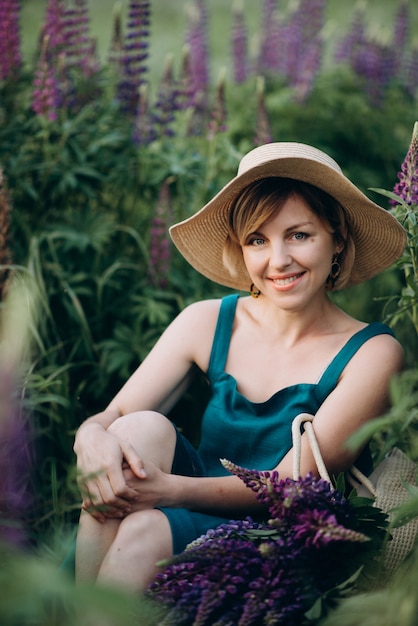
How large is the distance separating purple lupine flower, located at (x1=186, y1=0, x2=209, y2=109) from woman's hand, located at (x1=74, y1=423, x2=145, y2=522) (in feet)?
11.2

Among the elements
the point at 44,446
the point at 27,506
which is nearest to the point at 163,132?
the point at 44,446

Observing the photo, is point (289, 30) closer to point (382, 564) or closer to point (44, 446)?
point (44, 446)

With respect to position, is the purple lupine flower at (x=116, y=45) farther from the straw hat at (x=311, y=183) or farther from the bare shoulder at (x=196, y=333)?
the bare shoulder at (x=196, y=333)

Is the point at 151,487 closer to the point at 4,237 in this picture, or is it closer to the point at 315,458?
the point at 315,458

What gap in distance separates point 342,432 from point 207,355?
0.54 metres

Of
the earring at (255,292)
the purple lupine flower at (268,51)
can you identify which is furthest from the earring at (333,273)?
the purple lupine flower at (268,51)

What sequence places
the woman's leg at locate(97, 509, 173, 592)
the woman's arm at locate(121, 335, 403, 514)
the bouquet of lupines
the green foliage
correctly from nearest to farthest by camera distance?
the green foliage < the bouquet of lupines < the woman's leg at locate(97, 509, 173, 592) < the woman's arm at locate(121, 335, 403, 514)

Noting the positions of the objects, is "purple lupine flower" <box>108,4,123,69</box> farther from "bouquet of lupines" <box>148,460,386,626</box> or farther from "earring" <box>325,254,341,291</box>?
"bouquet of lupines" <box>148,460,386,626</box>

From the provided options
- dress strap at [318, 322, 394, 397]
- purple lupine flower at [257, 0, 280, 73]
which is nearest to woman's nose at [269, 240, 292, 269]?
dress strap at [318, 322, 394, 397]

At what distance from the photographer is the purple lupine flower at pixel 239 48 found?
5.69m

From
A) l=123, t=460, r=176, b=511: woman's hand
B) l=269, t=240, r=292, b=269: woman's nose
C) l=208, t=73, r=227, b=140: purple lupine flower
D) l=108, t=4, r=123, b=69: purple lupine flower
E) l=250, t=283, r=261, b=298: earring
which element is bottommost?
l=123, t=460, r=176, b=511: woman's hand

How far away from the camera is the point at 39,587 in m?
1.14

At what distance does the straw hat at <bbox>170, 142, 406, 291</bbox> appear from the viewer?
2240 mm

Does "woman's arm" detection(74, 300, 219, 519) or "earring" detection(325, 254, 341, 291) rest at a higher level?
"earring" detection(325, 254, 341, 291)
